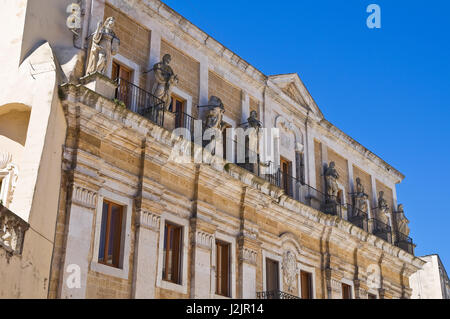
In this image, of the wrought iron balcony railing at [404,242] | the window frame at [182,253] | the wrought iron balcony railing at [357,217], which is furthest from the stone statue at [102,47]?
the wrought iron balcony railing at [404,242]

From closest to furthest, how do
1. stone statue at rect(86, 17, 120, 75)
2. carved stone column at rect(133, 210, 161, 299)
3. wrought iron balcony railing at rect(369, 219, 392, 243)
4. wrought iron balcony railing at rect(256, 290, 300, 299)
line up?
carved stone column at rect(133, 210, 161, 299), stone statue at rect(86, 17, 120, 75), wrought iron balcony railing at rect(256, 290, 300, 299), wrought iron balcony railing at rect(369, 219, 392, 243)

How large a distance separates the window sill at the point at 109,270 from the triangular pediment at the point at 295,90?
28.4 feet

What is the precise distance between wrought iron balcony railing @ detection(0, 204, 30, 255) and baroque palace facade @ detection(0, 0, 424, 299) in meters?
0.03

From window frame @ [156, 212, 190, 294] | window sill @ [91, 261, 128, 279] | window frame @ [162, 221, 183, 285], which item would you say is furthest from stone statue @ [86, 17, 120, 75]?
window sill @ [91, 261, 128, 279]

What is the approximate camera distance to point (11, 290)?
32.2 feet

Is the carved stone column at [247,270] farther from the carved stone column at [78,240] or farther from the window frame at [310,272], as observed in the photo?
the carved stone column at [78,240]

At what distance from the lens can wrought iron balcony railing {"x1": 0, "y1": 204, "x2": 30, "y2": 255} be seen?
9.56 metres

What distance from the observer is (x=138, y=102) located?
14.6 metres

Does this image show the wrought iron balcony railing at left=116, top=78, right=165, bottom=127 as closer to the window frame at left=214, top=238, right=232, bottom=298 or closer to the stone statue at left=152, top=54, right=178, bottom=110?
the stone statue at left=152, top=54, right=178, bottom=110

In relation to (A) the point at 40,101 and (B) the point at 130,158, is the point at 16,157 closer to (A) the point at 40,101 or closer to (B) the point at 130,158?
(A) the point at 40,101

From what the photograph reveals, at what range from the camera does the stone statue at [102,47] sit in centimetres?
1328

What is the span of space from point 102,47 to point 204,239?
15.8 feet

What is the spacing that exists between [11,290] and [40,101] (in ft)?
12.2

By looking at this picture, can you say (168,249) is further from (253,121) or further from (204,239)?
(253,121)
